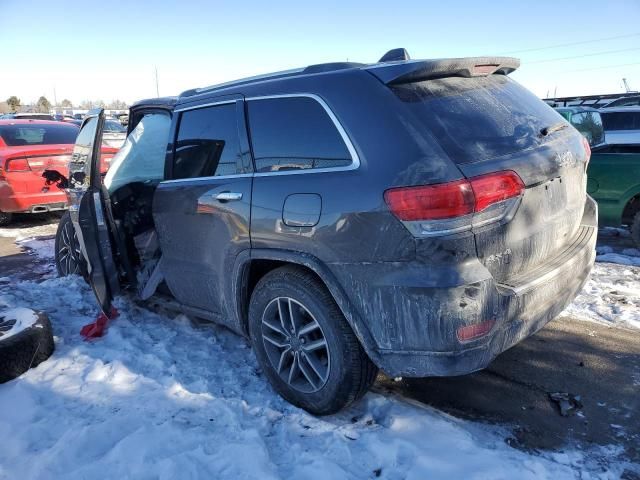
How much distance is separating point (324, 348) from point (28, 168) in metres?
7.21

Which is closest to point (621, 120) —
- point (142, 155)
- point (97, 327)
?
point (142, 155)

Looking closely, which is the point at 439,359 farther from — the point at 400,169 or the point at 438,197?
the point at 400,169

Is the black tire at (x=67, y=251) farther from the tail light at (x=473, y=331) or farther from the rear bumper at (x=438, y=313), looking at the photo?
the tail light at (x=473, y=331)

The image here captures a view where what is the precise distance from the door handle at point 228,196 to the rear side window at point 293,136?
0.21m

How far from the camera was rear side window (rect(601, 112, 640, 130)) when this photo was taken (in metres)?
9.97

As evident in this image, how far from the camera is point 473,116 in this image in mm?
2662

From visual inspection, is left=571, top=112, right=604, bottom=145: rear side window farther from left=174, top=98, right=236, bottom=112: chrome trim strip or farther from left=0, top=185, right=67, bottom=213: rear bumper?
left=0, top=185, right=67, bottom=213: rear bumper

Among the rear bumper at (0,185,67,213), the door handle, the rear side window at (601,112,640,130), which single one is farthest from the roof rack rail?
the rear side window at (601,112,640,130)

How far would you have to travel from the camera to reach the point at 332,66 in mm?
2896

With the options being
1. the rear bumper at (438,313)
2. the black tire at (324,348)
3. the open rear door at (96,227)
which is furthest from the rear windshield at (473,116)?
the open rear door at (96,227)

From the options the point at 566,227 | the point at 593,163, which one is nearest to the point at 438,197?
the point at 566,227

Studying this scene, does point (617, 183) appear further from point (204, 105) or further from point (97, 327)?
point (97, 327)

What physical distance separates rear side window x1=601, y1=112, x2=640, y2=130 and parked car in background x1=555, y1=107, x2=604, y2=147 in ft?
9.08

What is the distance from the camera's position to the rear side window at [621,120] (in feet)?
32.7
